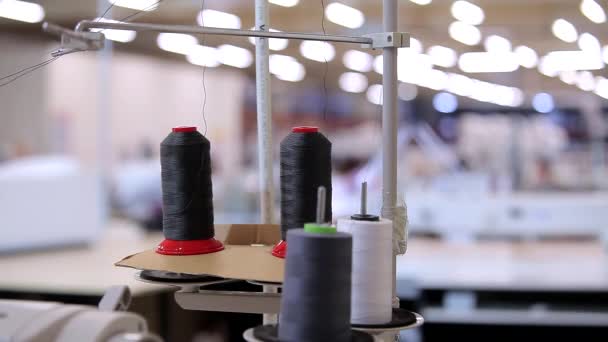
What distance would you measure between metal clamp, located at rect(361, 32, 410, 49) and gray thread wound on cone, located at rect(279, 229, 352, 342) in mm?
277

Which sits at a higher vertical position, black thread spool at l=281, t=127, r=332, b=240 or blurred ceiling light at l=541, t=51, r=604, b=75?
blurred ceiling light at l=541, t=51, r=604, b=75

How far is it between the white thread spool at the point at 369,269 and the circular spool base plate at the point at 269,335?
0.11 feet

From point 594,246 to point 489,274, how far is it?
0.99m

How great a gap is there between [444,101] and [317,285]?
34.9ft

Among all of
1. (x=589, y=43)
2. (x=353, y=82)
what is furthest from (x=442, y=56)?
(x=353, y=82)

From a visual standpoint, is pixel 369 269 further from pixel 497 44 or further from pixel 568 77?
pixel 568 77

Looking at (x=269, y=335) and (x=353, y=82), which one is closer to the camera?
(x=269, y=335)

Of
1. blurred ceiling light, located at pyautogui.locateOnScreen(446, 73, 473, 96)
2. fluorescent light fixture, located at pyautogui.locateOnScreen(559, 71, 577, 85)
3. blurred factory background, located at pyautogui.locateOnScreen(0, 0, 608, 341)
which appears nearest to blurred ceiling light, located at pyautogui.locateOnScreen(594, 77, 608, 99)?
blurred factory background, located at pyautogui.locateOnScreen(0, 0, 608, 341)

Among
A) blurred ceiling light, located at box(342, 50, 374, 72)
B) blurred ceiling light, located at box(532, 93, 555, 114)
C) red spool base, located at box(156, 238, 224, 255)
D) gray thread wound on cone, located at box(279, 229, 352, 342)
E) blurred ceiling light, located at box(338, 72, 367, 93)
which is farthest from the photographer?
blurred ceiling light, located at box(338, 72, 367, 93)

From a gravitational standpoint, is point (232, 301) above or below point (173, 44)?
below

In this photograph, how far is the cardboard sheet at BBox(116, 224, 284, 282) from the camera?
2.64ft

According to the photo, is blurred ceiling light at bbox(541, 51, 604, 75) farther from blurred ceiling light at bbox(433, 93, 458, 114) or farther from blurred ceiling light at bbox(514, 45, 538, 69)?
blurred ceiling light at bbox(433, 93, 458, 114)

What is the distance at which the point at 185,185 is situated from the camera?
Answer: 3.01ft

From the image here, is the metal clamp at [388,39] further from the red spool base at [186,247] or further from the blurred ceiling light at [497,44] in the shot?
the blurred ceiling light at [497,44]
